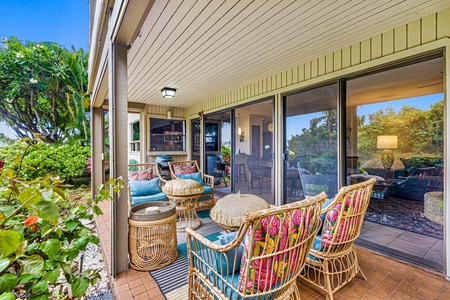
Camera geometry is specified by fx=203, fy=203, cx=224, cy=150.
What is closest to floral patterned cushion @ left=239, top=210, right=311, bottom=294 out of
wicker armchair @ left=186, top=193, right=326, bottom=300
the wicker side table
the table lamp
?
wicker armchair @ left=186, top=193, right=326, bottom=300

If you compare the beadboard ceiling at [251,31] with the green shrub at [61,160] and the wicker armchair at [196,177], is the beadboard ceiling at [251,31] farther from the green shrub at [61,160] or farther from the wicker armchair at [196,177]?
the green shrub at [61,160]

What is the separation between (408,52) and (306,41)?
3.67 feet

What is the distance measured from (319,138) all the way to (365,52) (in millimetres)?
1281

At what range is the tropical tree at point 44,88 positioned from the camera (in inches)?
249

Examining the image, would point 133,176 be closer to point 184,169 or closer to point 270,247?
point 184,169

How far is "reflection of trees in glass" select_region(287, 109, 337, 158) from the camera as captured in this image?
3.05 m

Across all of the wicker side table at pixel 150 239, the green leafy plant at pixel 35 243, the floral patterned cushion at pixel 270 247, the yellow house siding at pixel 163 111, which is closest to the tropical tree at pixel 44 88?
the yellow house siding at pixel 163 111

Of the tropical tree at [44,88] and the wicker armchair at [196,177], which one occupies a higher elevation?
the tropical tree at [44,88]

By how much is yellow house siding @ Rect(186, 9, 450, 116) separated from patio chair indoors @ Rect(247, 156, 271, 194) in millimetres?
1434

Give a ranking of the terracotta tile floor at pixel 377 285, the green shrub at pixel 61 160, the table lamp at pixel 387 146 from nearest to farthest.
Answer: the terracotta tile floor at pixel 377 285 → the table lamp at pixel 387 146 → the green shrub at pixel 61 160

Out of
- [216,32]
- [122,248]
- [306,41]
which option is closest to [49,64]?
[216,32]

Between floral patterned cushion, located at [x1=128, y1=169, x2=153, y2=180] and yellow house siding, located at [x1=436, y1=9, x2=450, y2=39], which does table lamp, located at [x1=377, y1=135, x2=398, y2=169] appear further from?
floral patterned cushion, located at [x1=128, y1=169, x2=153, y2=180]

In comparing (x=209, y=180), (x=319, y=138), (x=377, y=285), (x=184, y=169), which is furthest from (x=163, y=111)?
(x=377, y=285)

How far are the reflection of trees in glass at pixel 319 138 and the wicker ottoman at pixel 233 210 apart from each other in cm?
139
